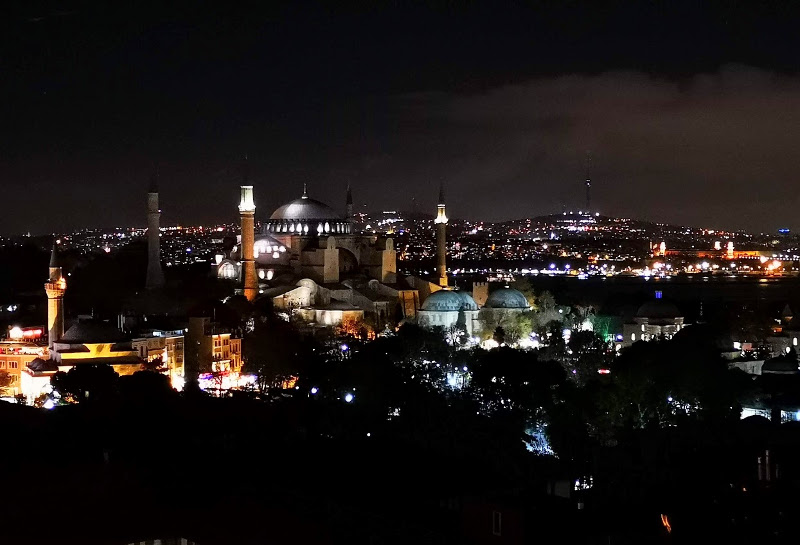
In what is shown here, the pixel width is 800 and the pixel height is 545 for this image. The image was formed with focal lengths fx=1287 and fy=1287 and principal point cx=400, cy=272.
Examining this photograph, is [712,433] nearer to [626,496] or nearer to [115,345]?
[626,496]

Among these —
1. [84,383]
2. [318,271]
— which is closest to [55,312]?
[84,383]

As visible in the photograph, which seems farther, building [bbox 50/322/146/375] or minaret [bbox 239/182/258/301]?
minaret [bbox 239/182/258/301]

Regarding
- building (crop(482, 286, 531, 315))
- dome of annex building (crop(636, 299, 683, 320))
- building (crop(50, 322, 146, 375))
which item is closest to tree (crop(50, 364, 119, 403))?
building (crop(50, 322, 146, 375))

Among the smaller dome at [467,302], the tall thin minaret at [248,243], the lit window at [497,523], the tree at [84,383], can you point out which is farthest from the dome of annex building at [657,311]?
the lit window at [497,523]

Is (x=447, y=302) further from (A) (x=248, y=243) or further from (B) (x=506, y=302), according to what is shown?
(A) (x=248, y=243)

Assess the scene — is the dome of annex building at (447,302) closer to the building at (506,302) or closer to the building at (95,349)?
the building at (506,302)

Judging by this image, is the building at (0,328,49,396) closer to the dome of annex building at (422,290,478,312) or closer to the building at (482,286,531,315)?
the dome of annex building at (422,290,478,312)
